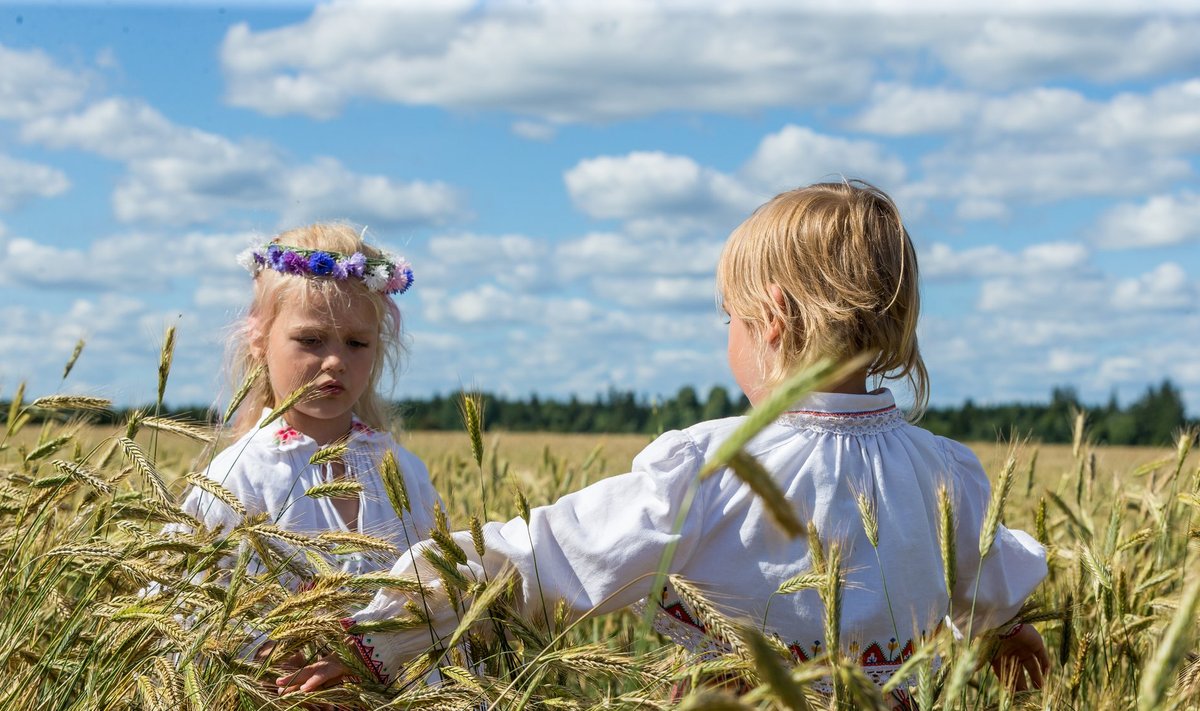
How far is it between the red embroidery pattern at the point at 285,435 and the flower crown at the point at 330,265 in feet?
1.65

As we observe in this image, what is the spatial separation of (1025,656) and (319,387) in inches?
82.0

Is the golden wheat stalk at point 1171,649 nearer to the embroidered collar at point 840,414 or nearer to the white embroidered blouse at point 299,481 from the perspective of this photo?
the embroidered collar at point 840,414

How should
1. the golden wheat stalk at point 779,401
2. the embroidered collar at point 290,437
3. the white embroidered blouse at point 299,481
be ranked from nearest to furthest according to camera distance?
the golden wheat stalk at point 779,401 < the white embroidered blouse at point 299,481 < the embroidered collar at point 290,437

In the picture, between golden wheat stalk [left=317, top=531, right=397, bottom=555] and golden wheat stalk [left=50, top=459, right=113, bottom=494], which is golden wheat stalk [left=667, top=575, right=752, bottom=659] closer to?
golden wheat stalk [left=317, top=531, right=397, bottom=555]

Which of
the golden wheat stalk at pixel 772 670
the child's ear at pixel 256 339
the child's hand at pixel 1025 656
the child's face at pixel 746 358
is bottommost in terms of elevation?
the child's hand at pixel 1025 656

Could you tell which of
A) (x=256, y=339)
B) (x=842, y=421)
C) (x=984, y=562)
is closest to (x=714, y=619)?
(x=842, y=421)

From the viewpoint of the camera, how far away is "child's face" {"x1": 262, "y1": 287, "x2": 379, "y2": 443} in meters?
3.40

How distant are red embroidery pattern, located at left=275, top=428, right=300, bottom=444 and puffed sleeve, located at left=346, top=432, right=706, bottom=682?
1.07 m

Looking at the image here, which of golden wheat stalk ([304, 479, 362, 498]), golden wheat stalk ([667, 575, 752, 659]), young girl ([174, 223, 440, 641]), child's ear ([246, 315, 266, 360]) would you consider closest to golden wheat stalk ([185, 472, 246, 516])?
Answer: golden wheat stalk ([304, 479, 362, 498])

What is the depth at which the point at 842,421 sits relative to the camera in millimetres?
2643

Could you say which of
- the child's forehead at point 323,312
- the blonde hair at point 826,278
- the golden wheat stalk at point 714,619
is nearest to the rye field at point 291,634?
the golden wheat stalk at point 714,619

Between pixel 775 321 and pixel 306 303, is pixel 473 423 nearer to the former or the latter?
pixel 775 321

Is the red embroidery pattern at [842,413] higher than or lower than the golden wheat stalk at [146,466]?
higher

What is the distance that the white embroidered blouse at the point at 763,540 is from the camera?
7.85ft
